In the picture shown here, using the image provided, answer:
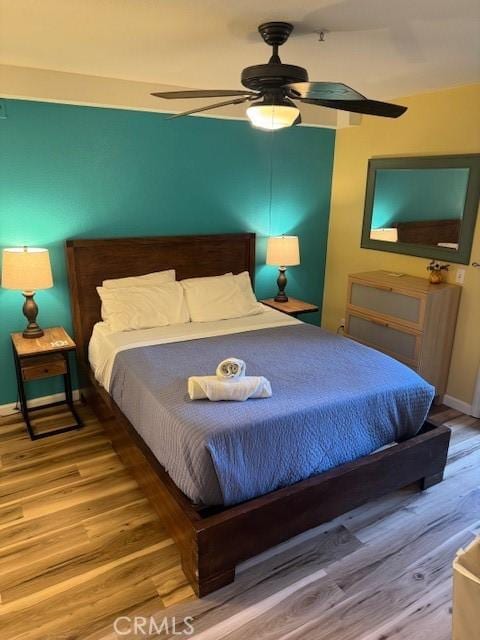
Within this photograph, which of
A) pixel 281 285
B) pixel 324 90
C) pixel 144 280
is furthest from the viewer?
pixel 281 285

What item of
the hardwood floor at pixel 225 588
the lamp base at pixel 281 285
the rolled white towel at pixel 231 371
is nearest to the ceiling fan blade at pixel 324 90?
the rolled white towel at pixel 231 371

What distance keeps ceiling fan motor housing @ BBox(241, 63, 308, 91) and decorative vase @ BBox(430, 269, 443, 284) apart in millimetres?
2012

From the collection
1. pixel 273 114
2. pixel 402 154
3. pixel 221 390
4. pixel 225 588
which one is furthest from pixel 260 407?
pixel 402 154

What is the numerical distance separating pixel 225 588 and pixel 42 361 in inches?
74.7

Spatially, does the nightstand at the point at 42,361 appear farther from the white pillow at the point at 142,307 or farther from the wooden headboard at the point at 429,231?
the wooden headboard at the point at 429,231

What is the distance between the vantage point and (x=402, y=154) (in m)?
3.66

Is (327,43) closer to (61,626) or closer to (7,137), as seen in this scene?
(7,137)

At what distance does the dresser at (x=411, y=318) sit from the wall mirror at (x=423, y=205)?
30cm

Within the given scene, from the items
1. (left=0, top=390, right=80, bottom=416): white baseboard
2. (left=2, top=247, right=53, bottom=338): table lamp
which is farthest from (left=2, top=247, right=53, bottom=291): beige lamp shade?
(left=0, top=390, right=80, bottom=416): white baseboard

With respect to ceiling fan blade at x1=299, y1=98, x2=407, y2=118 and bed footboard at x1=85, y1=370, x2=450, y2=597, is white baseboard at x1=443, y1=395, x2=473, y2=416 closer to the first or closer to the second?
bed footboard at x1=85, y1=370, x2=450, y2=597

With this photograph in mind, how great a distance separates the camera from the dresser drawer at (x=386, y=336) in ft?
11.1

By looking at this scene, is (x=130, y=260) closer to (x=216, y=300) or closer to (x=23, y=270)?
(x=216, y=300)

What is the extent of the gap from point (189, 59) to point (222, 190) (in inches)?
49.4

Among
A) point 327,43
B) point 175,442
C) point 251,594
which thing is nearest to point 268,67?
point 327,43
